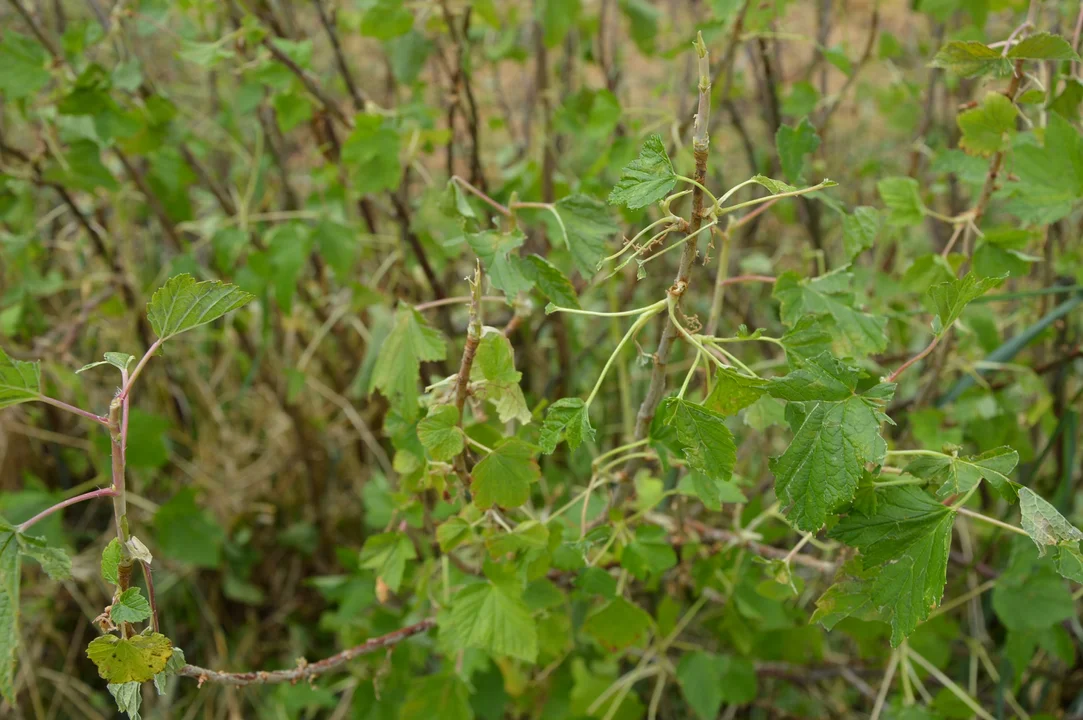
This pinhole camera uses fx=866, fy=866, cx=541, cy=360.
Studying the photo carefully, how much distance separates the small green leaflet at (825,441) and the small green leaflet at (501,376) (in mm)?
228

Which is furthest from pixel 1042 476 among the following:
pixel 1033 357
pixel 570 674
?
pixel 570 674

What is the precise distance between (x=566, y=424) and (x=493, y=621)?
0.83ft

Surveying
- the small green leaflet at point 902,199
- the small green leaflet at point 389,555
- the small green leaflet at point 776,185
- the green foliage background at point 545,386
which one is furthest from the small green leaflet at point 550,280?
the small green leaflet at point 902,199

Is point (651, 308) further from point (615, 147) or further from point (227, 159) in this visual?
point (227, 159)

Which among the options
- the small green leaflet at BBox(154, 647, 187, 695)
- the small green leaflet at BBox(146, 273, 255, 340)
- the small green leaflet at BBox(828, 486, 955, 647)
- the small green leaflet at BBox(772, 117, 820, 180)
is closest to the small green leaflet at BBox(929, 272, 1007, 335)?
the small green leaflet at BBox(828, 486, 955, 647)

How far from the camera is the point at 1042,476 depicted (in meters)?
1.42

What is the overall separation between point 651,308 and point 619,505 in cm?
35

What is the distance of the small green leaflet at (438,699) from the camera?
95cm

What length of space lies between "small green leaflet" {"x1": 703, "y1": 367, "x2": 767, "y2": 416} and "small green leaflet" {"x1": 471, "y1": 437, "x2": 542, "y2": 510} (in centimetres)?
17

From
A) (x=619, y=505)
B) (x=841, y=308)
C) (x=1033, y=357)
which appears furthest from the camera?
(x=1033, y=357)

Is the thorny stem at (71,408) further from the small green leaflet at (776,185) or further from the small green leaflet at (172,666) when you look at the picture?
the small green leaflet at (776,185)

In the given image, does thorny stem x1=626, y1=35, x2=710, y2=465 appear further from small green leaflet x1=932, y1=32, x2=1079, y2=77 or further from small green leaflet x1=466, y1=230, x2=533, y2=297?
small green leaflet x1=932, y1=32, x2=1079, y2=77

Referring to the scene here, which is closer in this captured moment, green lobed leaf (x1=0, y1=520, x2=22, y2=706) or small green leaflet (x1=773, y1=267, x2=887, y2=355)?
green lobed leaf (x1=0, y1=520, x2=22, y2=706)

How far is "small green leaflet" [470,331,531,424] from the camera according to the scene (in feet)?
2.40
